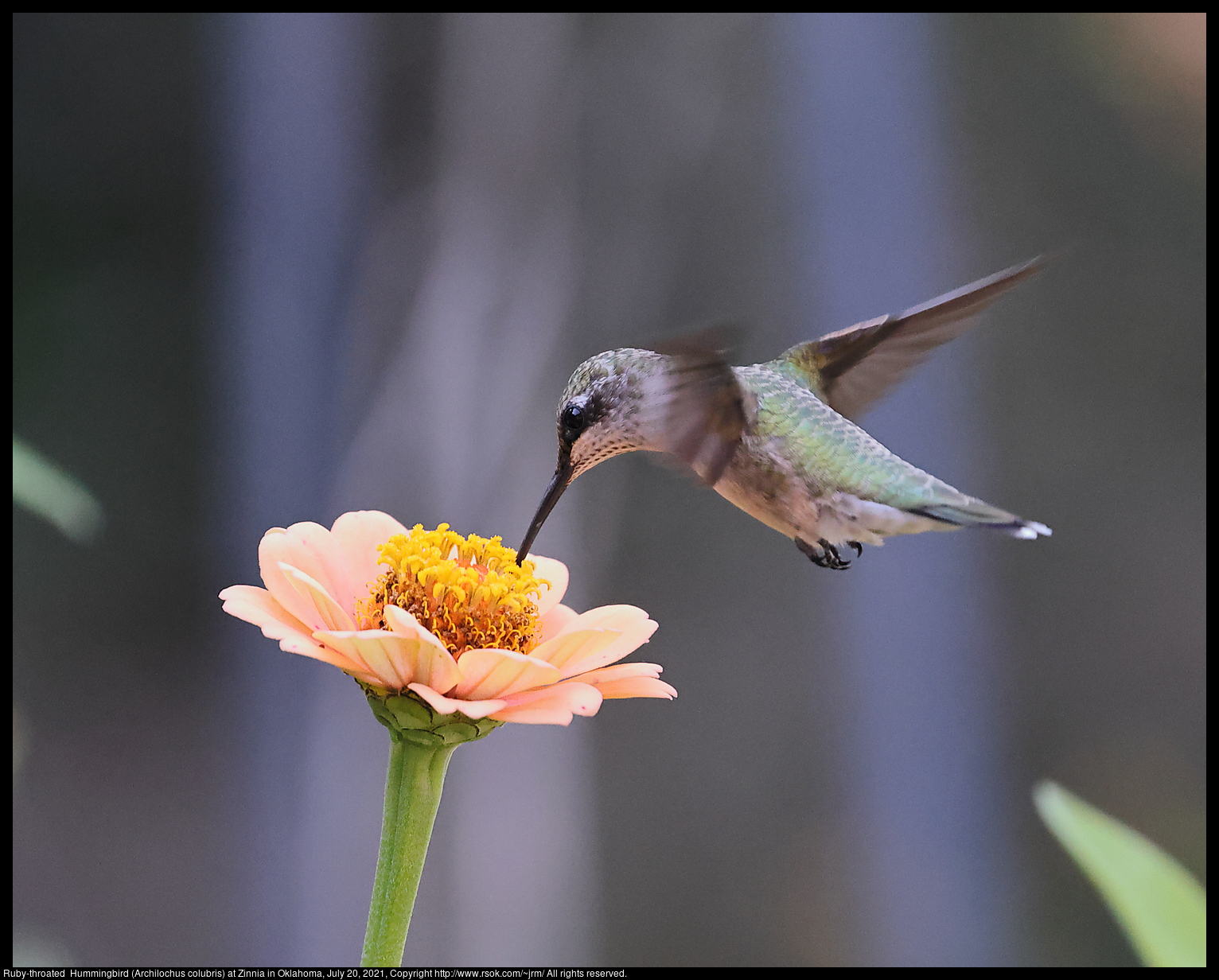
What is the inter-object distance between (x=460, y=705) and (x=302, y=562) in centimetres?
10

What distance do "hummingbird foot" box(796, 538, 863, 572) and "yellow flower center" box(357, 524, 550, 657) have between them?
6.7 inches

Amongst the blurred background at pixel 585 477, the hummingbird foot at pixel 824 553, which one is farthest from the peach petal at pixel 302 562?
the blurred background at pixel 585 477

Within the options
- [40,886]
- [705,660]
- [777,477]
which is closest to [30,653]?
[40,886]

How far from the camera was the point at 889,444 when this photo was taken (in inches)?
45.6

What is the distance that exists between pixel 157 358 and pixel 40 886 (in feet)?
1.82

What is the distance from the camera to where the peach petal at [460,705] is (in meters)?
0.28

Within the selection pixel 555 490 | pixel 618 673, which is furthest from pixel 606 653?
pixel 555 490

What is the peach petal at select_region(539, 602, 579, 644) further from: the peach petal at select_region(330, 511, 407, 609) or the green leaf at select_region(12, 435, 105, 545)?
the green leaf at select_region(12, 435, 105, 545)

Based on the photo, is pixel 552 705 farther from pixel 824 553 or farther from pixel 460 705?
pixel 824 553

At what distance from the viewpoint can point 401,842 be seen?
319 mm

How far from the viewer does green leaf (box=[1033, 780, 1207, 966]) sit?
1.15 feet

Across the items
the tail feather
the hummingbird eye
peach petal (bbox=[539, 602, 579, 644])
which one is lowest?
peach petal (bbox=[539, 602, 579, 644])

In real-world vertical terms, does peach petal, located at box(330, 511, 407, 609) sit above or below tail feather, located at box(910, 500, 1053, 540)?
below

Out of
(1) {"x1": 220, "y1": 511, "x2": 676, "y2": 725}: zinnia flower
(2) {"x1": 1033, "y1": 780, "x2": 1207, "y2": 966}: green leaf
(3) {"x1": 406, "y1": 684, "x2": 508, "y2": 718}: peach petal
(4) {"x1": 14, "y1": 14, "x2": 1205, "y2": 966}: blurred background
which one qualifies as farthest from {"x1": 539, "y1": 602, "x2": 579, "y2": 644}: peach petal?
(4) {"x1": 14, "y1": 14, "x2": 1205, "y2": 966}: blurred background
